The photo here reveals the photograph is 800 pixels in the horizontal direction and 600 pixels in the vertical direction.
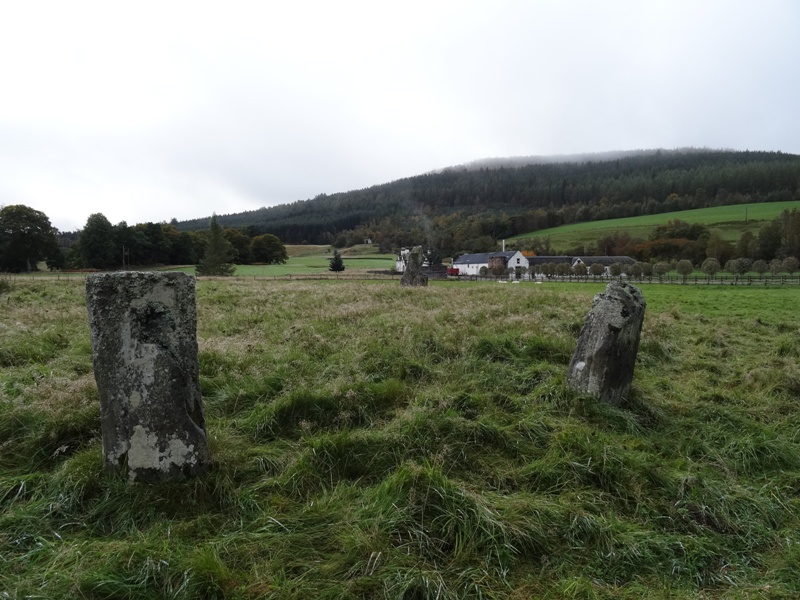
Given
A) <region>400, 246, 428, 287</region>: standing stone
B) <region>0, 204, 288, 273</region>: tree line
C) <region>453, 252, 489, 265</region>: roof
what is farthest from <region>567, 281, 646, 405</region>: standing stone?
<region>453, 252, 489, 265</region>: roof

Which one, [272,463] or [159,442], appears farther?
[272,463]

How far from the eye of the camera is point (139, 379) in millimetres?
4328

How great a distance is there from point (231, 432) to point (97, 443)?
1.40 m

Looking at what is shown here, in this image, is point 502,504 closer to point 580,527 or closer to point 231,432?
point 580,527

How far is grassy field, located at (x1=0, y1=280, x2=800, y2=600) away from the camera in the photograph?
3303 mm

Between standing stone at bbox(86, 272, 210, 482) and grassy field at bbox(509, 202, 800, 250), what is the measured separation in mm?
115952

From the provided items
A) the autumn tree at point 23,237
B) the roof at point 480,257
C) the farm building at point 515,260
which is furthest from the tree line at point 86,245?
the roof at point 480,257

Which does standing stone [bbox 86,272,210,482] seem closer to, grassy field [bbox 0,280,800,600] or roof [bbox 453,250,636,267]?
grassy field [bbox 0,280,800,600]

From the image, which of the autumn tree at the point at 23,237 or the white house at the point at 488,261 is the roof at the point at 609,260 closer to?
the white house at the point at 488,261

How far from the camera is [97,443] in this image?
4914mm

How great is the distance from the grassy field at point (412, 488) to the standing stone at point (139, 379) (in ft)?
0.85

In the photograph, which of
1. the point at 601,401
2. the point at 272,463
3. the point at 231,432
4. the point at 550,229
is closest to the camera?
the point at 272,463

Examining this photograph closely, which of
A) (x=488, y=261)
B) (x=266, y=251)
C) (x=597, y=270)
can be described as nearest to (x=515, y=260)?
(x=488, y=261)

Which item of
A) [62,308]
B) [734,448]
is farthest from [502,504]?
[62,308]
